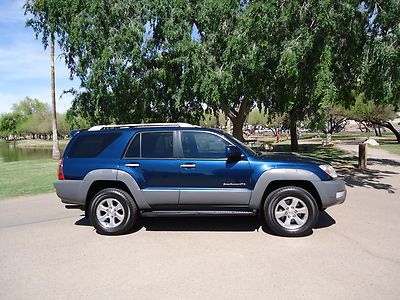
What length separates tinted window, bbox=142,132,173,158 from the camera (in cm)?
571

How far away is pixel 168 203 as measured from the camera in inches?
221

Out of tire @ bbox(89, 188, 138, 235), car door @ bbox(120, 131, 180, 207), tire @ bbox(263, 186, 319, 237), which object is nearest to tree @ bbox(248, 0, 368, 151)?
tire @ bbox(263, 186, 319, 237)

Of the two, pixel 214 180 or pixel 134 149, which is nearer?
pixel 214 180

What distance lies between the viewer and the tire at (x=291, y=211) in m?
5.38

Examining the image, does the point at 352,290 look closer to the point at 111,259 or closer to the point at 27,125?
the point at 111,259

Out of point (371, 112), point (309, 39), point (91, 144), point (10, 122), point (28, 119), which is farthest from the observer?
point (10, 122)

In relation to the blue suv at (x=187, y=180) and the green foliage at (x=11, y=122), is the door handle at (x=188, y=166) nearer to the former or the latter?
the blue suv at (x=187, y=180)

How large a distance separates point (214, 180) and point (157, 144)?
1121 mm

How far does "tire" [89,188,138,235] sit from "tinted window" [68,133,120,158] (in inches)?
27.3

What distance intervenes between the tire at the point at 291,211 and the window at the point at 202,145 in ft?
3.51

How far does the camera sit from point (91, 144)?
19.6 feet

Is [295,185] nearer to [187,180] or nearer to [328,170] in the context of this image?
[328,170]

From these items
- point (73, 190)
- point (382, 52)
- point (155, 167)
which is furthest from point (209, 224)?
point (382, 52)

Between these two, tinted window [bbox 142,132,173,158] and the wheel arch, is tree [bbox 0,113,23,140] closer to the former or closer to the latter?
tinted window [bbox 142,132,173,158]
